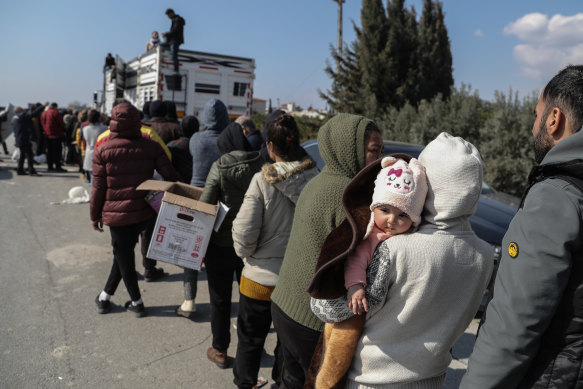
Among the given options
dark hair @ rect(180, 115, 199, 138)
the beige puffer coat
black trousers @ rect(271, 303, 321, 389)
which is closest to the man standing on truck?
dark hair @ rect(180, 115, 199, 138)

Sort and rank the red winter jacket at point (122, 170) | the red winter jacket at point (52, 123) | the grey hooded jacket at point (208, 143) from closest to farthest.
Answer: the red winter jacket at point (122, 170)
the grey hooded jacket at point (208, 143)
the red winter jacket at point (52, 123)

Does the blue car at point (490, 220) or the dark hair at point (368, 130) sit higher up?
the dark hair at point (368, 130)

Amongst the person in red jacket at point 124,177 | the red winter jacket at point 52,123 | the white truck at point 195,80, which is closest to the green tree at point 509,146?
the white truck at point 195,80

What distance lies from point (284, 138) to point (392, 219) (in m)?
1.34

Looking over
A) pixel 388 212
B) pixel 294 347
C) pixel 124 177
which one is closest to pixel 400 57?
pixel 124 177

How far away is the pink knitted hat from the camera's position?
1587 mm

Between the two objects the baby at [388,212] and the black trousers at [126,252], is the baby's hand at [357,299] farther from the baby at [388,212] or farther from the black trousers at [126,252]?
the black trousers at [126,252]

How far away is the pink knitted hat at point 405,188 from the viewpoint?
159 cm

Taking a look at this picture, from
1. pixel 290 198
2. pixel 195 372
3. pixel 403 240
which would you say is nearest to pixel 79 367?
pixel 195 372

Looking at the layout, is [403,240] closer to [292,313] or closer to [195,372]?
[292,313]

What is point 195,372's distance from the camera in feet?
11.3

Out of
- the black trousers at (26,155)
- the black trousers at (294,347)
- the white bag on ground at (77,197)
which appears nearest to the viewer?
the black trousers at (294,347)

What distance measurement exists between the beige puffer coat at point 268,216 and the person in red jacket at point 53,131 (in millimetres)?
11921

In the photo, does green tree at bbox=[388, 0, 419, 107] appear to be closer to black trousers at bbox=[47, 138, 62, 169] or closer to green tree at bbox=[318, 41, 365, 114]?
green tree at bbox=[318, 41, 365, 114]
